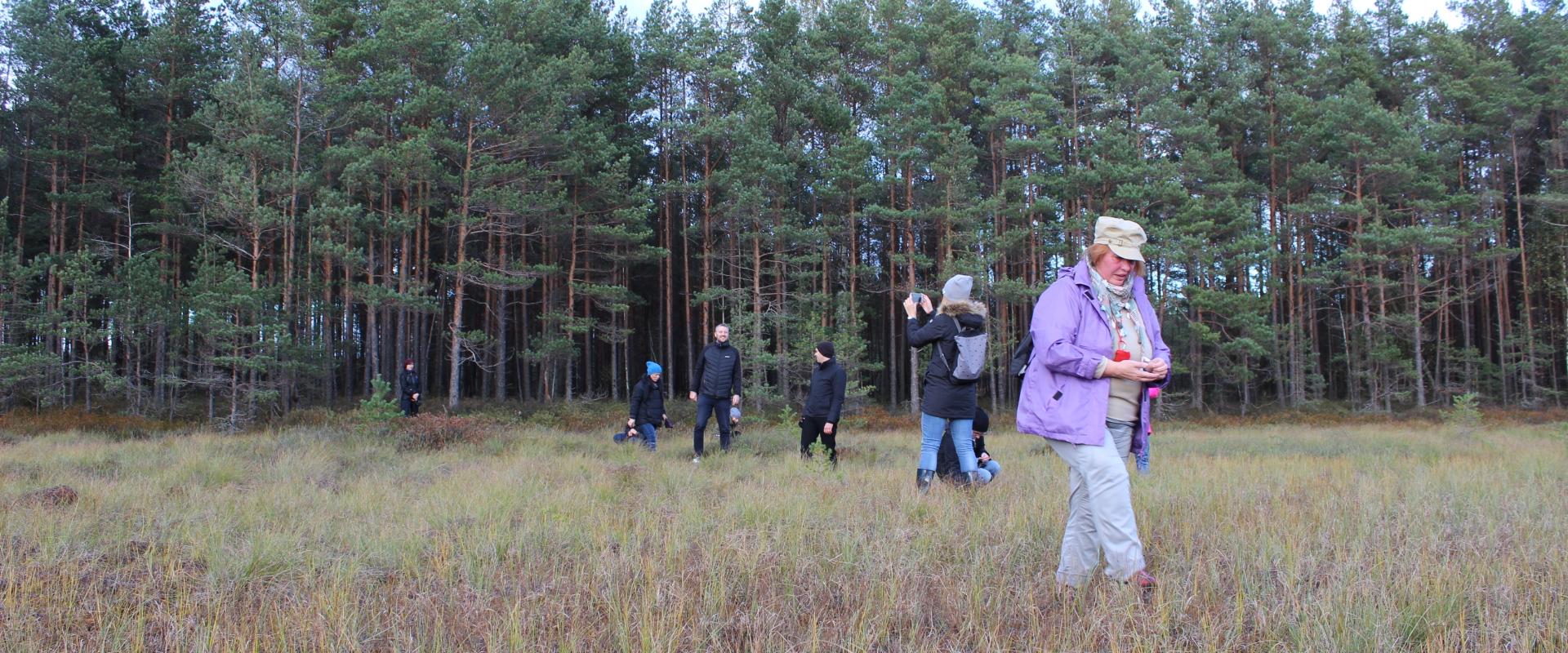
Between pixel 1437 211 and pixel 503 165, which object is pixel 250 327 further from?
pixel 1437 211

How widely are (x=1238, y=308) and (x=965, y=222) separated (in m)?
9.15

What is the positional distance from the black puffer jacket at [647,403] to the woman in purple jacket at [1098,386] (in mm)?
7983

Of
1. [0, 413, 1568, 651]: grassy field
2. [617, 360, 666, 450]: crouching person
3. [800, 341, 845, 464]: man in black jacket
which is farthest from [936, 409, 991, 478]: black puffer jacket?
[617, 360, 666, 450]: crouching person

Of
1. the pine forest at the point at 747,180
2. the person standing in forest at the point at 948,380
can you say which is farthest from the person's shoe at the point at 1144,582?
the pine forest at the point at 747,180

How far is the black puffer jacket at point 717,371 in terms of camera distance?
30.3ft

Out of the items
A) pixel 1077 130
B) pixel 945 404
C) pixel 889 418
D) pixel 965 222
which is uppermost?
A: pixel 1077 130

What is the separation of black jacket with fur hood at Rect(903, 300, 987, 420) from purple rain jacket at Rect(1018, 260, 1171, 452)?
235cm

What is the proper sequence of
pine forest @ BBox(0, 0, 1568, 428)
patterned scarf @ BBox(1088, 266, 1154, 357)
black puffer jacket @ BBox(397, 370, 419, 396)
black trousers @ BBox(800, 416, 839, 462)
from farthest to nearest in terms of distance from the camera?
1. pine forest @ BBox(0, 0, 1568, 428)
2. black puffer jacket @ BBox(397, 370, 419, 396)
3. black trousers @ BBox(800, 416, 839, 462)
4. patterned scarf @ BBox(1088, 266, 1154, 357)

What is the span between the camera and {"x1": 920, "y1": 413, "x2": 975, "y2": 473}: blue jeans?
607cm

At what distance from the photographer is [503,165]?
2053cm

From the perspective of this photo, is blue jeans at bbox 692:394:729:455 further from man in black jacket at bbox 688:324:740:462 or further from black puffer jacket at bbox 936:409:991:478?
black puffer jacket at bbox 936:409:991:478

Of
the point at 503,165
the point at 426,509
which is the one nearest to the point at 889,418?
the point at 503,165

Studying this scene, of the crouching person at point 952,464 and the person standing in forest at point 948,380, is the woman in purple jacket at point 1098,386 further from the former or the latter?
the crouching person at point 952,464

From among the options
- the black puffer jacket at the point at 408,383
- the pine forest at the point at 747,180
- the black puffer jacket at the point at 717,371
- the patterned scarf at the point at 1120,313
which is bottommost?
the black puffer jacket at the point at 408,383
